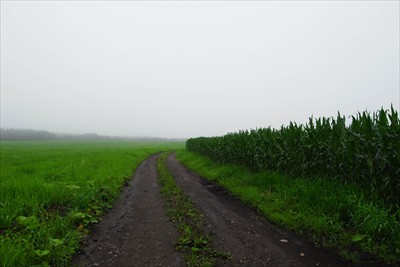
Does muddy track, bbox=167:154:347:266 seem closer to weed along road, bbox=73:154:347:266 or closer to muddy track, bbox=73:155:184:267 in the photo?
weed along road, bbox=73:154:347:266

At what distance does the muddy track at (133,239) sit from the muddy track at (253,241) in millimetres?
1204

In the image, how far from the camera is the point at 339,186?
8.00 m

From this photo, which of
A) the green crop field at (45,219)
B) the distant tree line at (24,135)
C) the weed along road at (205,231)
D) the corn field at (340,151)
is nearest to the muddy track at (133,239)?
the weed along road at (205,231)

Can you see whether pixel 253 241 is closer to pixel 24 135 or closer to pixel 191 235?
pixel 191 235

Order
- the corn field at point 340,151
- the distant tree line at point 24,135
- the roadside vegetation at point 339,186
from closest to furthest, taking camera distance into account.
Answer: the roadside vegetation at point 339,186
the corn field at point 340,151
the distant tree line at point 24,135

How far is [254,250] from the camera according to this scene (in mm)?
5348

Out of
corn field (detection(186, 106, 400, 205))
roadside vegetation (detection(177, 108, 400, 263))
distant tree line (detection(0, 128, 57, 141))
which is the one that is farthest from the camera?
distant tree line (detection(0, 128, 57, 141))

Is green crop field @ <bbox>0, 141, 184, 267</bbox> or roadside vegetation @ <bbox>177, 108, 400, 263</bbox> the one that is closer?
green crop field @ <bbox>0, 141, 184, 267</bbox>

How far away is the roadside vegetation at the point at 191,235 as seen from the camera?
16.0ft

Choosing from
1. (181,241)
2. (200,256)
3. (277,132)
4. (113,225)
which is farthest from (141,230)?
(277,132)

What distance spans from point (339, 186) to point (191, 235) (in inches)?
210

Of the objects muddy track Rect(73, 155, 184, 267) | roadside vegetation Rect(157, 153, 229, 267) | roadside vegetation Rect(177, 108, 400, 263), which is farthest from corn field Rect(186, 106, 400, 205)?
muddy track Rect(73, 155, 184, 267)

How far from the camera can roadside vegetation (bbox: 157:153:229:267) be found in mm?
4875

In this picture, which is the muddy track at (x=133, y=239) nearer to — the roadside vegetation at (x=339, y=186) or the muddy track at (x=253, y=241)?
the muddy track at (x=253, y=241)
